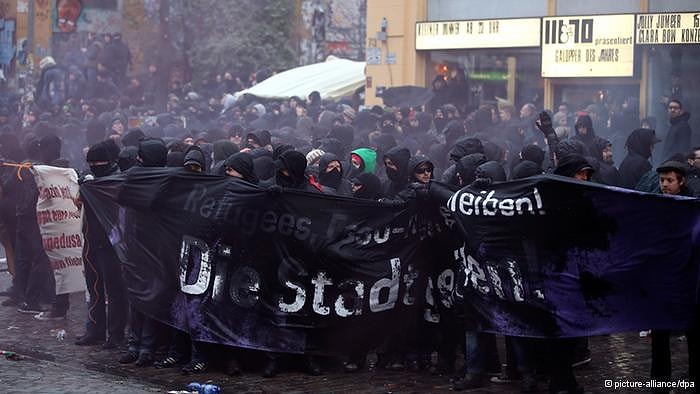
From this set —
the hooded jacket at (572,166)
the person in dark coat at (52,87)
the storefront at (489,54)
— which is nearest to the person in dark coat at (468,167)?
the hooded jacket at (572,166)

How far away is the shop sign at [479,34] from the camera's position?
21609 millimetres

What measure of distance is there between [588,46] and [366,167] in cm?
978

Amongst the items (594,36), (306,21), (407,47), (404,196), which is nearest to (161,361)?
(404,196)

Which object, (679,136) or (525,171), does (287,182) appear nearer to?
(525,171)

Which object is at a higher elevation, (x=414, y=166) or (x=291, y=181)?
(x=414, y=166)

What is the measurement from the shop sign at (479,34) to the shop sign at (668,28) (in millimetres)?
2201

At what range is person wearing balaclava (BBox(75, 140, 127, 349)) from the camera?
34.9ft

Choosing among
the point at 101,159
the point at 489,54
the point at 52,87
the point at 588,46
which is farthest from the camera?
the point at 52,87

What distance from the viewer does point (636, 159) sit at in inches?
504

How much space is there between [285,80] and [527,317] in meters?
22.7

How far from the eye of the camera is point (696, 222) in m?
7.95

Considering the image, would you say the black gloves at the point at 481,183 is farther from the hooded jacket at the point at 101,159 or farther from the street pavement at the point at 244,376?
the hooded jacket at the point at 101,159

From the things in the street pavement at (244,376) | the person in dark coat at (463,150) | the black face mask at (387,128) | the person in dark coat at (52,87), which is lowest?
the street pavement at (244,376)

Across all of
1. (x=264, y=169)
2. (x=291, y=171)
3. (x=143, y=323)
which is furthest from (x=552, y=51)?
(x=143, y=323)
